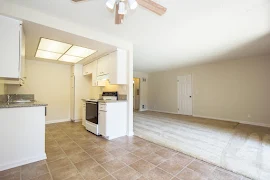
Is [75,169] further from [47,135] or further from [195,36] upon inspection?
[195,36]

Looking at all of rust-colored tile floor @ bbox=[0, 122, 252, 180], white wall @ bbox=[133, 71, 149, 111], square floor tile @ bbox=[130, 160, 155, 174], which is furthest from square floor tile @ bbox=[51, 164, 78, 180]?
white wall @ bbox=[133, 71, 149, 111]

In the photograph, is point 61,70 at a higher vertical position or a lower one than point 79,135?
higher

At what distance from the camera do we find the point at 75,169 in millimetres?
1922

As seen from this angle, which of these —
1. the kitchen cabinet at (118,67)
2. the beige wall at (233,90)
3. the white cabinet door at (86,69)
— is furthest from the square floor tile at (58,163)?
the beige wall at (233,90)

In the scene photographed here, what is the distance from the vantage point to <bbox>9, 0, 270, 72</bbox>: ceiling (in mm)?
1902

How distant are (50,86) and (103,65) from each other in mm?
2494

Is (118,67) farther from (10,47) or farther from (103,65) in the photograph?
(10,47)

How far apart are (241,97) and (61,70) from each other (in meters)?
6.85

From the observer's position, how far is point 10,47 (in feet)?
6.47

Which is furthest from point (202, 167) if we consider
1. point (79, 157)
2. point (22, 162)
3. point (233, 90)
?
point (233, 90)

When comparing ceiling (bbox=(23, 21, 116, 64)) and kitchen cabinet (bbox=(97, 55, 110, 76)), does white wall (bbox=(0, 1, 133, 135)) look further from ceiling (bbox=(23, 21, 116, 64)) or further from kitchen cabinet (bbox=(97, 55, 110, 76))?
kitchen cabinet (bbox=(97, 55, 110, 76))

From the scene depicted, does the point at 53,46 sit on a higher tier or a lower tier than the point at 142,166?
higher

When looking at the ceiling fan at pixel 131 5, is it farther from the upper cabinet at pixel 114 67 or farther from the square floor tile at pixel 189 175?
the square floor tile at pixel 189 175

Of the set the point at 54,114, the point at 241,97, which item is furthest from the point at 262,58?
the point at 54,114
